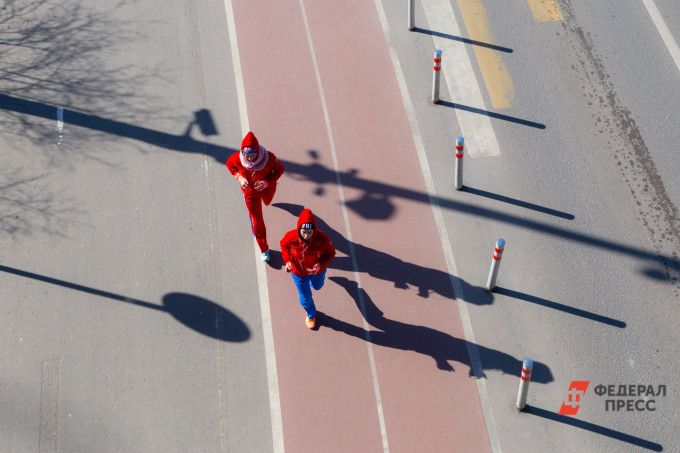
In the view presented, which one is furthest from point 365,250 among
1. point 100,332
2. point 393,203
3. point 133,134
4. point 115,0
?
point 115,0

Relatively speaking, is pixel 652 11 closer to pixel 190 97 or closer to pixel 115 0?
pixel 190 97

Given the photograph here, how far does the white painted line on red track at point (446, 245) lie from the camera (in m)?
8.26

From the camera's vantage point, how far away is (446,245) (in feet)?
31.9

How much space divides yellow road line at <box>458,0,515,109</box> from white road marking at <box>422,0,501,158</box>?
21cm

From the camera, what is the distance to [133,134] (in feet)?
37.1

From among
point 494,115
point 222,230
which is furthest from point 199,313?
point 494,115

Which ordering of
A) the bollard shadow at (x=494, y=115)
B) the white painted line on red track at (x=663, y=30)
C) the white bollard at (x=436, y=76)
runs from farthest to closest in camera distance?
the white painted line on red track at (x=663, y=30) < the bollard shadow at (x=494, y=115) < the white bollard at (x=436, y=76)

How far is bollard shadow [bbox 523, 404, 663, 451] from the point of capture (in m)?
7.94

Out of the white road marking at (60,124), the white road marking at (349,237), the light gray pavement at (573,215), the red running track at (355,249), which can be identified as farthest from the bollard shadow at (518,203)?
the white road marking at (60,124)

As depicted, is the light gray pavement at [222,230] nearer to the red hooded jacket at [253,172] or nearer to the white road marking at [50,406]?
the white road marking at [50,406]

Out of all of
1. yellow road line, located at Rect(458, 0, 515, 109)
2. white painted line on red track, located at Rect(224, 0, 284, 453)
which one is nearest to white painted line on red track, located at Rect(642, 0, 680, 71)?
yellow road line, located at Rect(458, 0, 515, 109)

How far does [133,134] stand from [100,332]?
371cm

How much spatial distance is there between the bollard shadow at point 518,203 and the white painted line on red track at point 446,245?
0.62 meters

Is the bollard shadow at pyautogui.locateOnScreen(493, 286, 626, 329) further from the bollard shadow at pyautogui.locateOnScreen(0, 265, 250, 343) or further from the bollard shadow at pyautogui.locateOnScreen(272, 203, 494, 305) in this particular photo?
the bollard shadow at pyautogui.locateOnScreen(0, 265, 250, 343)
